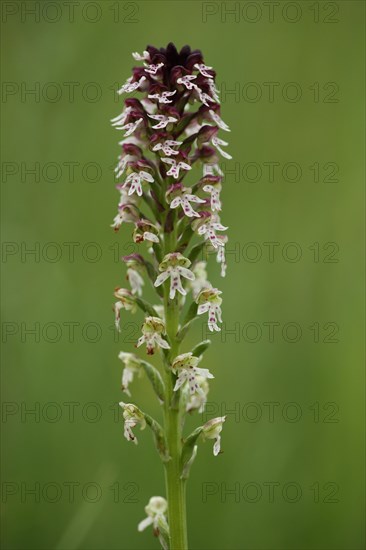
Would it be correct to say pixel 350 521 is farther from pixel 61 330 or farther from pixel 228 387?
pixel 61 330

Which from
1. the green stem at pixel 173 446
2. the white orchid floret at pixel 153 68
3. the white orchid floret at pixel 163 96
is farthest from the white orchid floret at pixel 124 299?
the white orchid floret at pixel 153 68

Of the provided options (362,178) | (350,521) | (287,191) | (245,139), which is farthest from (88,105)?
(350,521)

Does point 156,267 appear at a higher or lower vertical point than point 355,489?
higher

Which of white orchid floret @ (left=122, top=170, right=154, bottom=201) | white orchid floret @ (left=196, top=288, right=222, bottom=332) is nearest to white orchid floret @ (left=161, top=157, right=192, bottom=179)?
white orchid floret @ (left=122, top=170, right=154, bottom=201)

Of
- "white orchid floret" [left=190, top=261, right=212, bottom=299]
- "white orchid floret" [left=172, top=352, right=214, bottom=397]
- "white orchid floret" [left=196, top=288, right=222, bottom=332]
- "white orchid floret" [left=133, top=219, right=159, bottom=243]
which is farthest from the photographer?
"white orchid floret" [left=190, top=261, right=212, bottom=299]

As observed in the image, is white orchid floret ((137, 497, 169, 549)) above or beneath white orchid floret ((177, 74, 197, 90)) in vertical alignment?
beneath

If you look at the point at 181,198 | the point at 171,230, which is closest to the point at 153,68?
the point at 181,198

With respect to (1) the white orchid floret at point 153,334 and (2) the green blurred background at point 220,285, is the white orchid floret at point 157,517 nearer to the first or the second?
(2) the green blurred background at point 220,285

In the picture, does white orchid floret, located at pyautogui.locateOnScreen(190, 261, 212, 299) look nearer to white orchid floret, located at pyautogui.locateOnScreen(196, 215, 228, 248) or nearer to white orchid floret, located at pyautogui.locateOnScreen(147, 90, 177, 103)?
white orchid floret, located at pyautogui.locateOnScreen(196, 215, 228, 248)
